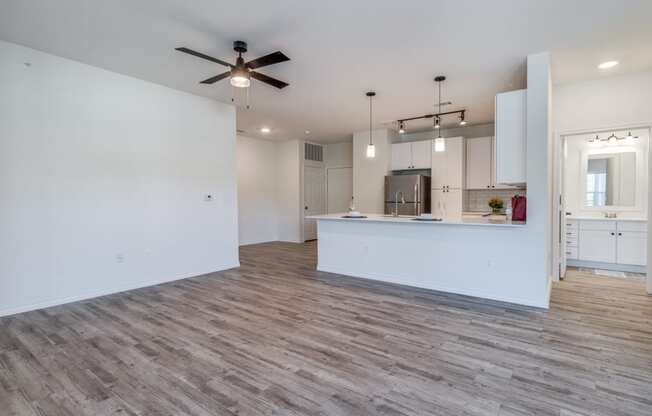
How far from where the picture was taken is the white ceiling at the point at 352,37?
2576 mm

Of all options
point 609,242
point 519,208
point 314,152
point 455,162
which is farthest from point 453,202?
point 314,152

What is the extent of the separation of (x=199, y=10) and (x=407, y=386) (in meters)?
3.32

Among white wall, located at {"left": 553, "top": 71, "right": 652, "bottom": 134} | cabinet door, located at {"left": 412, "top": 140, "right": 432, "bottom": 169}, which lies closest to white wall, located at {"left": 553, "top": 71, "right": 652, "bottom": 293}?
white wall, located at {"left": 553, "top": 71, "right": 652, "bottom": 134}

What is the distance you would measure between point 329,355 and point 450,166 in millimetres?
5179

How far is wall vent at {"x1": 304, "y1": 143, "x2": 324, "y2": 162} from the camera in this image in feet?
27.9

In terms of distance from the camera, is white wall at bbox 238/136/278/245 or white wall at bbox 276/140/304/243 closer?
white wall at bbox 238/136/278/245

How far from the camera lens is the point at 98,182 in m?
3.84

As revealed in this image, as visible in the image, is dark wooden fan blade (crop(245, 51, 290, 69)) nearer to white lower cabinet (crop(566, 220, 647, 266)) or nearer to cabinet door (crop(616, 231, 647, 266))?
white lower cabinet (crop(566, 220, 647, 266))

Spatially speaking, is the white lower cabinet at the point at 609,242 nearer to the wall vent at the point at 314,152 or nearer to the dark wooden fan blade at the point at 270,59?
the dark wooden fan blade at the point at 270,59

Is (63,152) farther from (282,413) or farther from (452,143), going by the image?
(452,143)

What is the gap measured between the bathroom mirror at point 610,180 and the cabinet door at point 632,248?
0.62 metres

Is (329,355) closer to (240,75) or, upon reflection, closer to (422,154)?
(240,75)

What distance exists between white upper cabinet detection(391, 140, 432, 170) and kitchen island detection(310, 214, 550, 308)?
2690 millimetres

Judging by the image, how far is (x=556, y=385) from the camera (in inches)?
78.7
